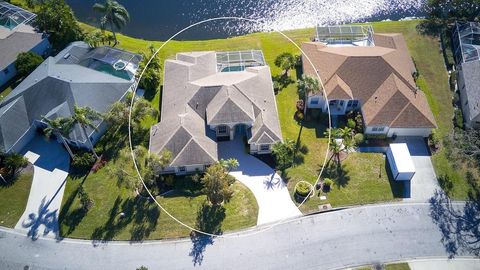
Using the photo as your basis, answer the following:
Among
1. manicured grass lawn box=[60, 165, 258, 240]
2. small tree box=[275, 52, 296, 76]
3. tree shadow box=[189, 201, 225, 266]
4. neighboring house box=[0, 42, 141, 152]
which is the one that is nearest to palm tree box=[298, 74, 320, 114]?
→ small tree box=[275, 52, 296, 76]

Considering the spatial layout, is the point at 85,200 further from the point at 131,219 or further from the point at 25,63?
the point at 25,63

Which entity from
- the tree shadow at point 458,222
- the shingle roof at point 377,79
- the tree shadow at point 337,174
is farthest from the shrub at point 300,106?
the tree shadow at point 458,222

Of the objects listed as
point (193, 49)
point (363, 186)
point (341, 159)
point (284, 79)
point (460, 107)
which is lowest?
point (363, 186)

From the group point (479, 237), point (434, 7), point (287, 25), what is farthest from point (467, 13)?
point (479, 237)

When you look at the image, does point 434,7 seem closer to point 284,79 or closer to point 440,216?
point 284,79

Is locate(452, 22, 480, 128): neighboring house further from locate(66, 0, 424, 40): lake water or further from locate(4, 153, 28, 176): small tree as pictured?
locate(4, 153, 28, 176): small tree
